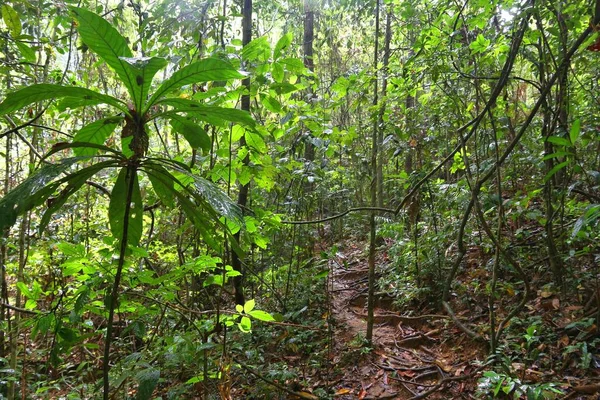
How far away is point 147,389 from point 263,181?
6.02 ft

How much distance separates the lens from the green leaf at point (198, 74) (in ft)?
4.07

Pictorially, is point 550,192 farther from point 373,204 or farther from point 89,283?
point 89,283

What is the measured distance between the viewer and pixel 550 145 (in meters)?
3.67

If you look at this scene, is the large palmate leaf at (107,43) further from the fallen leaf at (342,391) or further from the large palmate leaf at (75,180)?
the fallen leaf at (342,391)

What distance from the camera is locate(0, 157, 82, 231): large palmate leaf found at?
1.07m

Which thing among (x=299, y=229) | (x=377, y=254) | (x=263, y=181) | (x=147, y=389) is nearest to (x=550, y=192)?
(x=263, y=181)

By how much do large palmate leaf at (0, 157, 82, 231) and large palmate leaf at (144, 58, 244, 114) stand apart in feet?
1.12

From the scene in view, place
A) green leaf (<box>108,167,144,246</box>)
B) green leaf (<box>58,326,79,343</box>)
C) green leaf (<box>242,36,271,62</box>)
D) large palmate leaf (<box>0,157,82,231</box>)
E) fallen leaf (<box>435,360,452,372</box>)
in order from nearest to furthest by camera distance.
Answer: large palmate leaf (<box>0,157,82,231</box>) → green leaf (<box>108,167,144,246</box>) → green leaf (<box>58,326,79,343</box>) → green leaf (<box>242,36,271,62</box>) → fallen leaf (<box>435,360,452,372</box>)

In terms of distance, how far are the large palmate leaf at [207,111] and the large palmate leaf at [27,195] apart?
1.17 feet

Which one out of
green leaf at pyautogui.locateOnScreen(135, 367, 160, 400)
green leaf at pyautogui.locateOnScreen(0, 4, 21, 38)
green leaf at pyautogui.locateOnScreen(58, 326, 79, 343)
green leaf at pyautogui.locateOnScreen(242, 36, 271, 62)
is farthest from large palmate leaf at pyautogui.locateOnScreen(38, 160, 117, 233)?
green leaf at pyautogui.locateOnScreen(0, 4, 21, 38)

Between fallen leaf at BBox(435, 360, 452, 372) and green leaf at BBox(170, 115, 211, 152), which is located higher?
green leaf at BBox(170, 115, 211, 152)

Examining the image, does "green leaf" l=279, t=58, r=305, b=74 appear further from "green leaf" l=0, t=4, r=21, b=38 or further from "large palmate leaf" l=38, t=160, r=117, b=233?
"green leaf" l=0, t=4, r=21, b=38

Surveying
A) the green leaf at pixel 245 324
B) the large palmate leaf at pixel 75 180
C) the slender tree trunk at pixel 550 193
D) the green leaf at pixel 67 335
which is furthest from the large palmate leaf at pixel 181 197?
the slender tree trunk at pixel 550 193

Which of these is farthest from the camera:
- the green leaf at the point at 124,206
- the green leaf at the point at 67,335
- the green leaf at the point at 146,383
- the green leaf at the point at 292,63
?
the green leaf at the point at 292,63
